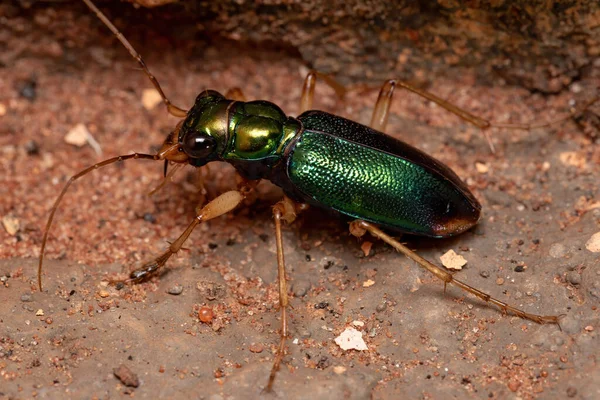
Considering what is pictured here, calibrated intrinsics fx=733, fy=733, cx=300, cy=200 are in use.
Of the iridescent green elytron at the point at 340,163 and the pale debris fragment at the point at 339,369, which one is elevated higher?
the iridescent green elytron at the point at 340,163

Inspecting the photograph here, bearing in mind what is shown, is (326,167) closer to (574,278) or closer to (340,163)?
(340,163)

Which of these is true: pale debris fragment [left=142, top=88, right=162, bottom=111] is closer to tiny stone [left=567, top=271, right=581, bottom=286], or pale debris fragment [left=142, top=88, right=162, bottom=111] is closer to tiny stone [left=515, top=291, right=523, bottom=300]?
tiny stone [left=515, top=291, right=523, bottom=300]

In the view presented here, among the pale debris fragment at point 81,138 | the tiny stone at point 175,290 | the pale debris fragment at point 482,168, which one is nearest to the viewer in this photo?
the tiny stone at point 175,290

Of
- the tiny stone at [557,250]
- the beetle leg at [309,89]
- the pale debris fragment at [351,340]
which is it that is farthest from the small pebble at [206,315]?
the tiny stone at [557,250]

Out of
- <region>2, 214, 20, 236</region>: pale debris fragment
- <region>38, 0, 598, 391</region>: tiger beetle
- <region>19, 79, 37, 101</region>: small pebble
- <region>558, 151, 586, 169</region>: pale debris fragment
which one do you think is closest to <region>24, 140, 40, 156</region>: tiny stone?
<region>19, 79, 37, 101</region>: small pebble

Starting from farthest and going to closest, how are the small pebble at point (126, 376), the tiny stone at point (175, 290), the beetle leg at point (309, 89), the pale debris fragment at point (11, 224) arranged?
1. the beetle leg at point (309, 89)
2. the pale debris fragment at point (11, 224)
3. the tiny stone at point (175, 290)
4. the small pebble at point (126, 376)

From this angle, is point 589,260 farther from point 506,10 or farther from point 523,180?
point 506,10

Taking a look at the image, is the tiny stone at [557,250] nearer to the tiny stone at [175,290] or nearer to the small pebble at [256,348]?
the small pebble at [256,348]

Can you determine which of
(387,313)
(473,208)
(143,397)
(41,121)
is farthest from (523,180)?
(41,121)
